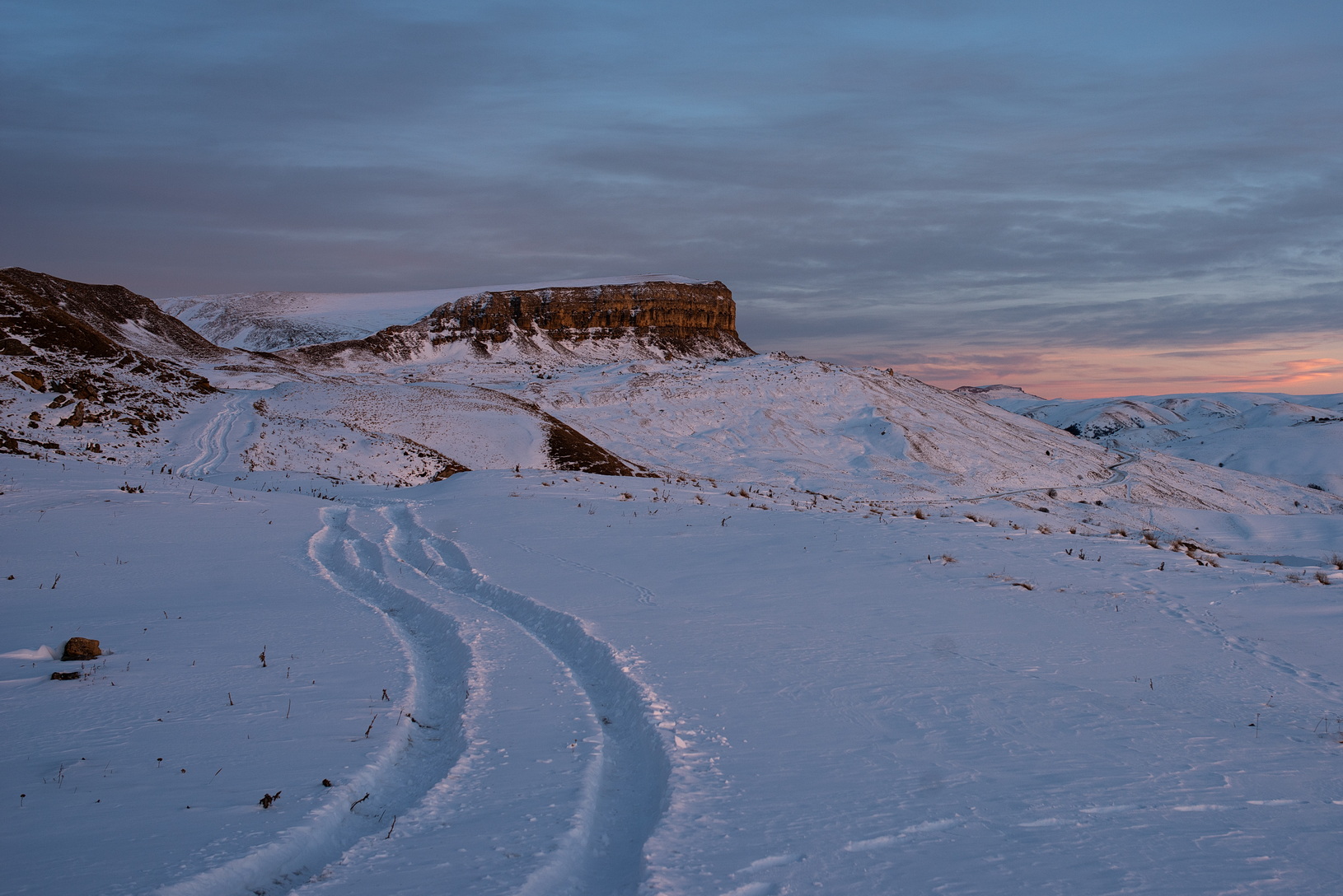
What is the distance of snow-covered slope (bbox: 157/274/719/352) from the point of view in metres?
107

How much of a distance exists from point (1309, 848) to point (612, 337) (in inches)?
4524

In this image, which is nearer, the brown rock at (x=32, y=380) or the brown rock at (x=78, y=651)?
the brown rock at (x=78, y=651)

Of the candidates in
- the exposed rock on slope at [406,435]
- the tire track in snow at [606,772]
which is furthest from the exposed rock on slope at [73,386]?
the tire track in snow at [606,772]

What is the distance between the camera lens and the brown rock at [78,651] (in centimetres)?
677

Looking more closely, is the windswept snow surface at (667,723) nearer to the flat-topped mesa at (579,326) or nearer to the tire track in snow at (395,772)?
the tire track in snow at (395,772)

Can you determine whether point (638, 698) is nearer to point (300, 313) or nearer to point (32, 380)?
point (32, 380)

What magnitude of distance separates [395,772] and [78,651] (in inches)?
141

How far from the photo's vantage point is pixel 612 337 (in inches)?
4609

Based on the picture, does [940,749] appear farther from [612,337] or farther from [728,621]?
[612,337]

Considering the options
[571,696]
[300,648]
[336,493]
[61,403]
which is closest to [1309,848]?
[571,696]

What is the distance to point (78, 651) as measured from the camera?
6773mm

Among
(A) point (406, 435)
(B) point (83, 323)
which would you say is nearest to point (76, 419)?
(A) point (406, 435)

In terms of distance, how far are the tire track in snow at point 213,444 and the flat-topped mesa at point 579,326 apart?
59.2m

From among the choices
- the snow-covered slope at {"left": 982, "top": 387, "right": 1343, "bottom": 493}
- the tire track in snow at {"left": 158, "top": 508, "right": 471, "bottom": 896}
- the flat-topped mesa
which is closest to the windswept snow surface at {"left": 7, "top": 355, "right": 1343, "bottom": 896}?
the tire track in snow at {"left": 158, "top": 508, "right": 471, "bottom": 896}
